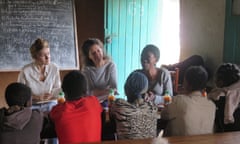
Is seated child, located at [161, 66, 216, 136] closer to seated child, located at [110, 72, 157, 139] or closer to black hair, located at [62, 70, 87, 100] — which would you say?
seated child, located at [110, 72, 157, 139]

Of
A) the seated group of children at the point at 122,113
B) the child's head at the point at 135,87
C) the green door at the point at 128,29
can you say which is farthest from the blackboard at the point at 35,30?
the child's head at the point at 135,87

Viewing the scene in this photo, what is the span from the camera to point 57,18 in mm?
4070

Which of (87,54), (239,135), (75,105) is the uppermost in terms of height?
(87,54)

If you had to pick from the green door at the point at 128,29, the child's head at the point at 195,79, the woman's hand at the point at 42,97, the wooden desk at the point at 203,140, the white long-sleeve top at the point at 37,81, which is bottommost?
the wooden desk at the point at 203,140

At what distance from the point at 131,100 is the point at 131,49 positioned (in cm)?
238

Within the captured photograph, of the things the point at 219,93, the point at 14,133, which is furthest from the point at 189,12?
the point at 14,133

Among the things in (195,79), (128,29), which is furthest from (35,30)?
(195,79)

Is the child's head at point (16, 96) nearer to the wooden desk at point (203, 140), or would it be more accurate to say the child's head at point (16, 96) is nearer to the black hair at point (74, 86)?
the black hair at point (74, 86)

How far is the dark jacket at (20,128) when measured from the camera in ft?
5.89

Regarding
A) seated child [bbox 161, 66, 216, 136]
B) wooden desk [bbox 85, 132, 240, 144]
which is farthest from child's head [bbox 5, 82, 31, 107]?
seated child [bbox 161, 66, 216, 136]

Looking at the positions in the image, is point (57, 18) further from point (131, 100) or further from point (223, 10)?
point (131, 100)

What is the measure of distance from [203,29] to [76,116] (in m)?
2.51

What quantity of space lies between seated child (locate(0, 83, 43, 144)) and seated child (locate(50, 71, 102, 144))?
0.41 feet

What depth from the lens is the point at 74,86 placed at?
2.02m
